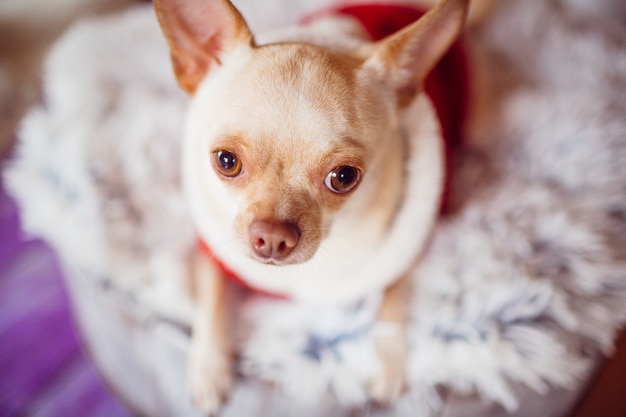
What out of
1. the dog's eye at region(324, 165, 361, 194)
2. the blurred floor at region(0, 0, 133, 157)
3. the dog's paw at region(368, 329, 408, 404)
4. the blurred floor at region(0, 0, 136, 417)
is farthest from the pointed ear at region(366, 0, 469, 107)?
the blurred floor at region(0, 0, 133, 157)

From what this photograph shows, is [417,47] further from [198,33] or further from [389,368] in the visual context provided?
[389,368]

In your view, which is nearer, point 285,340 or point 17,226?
point 285,340

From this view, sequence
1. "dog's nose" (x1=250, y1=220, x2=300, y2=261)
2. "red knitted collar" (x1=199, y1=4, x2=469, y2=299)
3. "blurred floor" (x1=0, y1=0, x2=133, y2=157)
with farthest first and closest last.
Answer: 1. "blurred floor" (x1=0, y1=0, x2=133, y2=157)
2. "red knitted collar" (x1=199, y1=4, x2=469, y2=299)
3. "dog's nose" (x1=250, y1=220, x2=300, y2=261)

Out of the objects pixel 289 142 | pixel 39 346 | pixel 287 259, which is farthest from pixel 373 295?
pixel 39 346

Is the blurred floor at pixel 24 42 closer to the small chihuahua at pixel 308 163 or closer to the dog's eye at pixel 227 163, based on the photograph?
the small chihuahua at pixel 308 163

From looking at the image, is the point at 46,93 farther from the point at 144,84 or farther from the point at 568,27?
the point at 568,27

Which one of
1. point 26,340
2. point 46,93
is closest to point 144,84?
point 46,93

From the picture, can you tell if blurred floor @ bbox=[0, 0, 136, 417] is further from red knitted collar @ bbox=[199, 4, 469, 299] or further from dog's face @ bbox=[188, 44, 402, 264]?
dog's face @ bbox=[188, 44, 402, 264]
